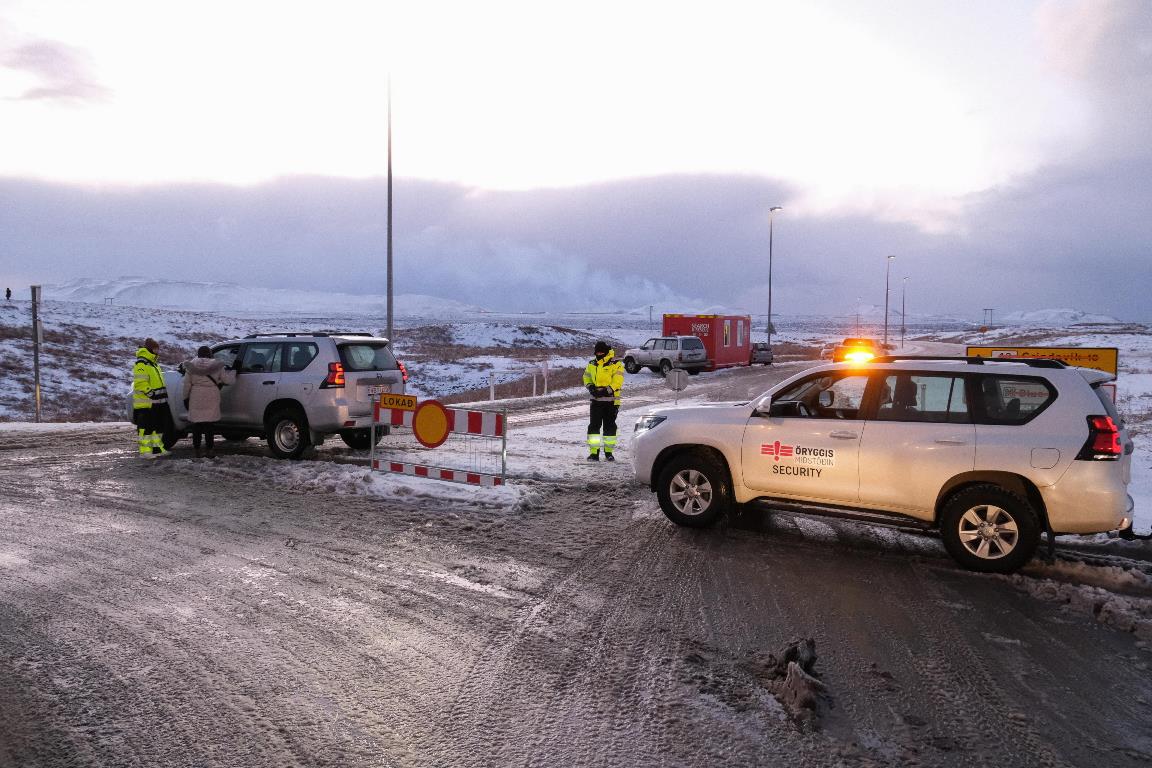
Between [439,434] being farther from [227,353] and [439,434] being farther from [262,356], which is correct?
[227,353]

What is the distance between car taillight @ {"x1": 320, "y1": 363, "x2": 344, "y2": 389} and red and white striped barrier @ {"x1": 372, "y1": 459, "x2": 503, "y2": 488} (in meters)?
1.55

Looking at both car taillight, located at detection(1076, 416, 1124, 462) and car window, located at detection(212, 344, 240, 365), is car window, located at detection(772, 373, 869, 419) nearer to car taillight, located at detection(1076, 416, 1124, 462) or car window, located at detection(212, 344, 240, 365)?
car taillight, located at detection(1076, 416, 1124, 462)

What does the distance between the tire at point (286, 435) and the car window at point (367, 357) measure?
105 cm

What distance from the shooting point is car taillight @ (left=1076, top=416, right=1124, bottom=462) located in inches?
253

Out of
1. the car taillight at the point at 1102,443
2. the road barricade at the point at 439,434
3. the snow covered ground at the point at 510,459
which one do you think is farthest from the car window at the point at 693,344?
the car taillight at the point at 1102,443

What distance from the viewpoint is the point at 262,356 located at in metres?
12.6

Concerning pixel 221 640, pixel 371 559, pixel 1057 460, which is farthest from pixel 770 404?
pixel 221 640

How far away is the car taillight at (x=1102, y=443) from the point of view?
6426 mm

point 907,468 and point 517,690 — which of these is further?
point 907,468

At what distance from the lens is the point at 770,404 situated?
7.93 meters

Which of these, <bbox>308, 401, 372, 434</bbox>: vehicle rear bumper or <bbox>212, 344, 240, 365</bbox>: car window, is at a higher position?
<bbox>212, 344, 240, 365</bbox>: car window

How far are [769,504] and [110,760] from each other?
578 cm

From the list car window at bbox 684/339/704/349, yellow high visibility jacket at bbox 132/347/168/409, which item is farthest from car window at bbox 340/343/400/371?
car window at bbox 684/339/704/349

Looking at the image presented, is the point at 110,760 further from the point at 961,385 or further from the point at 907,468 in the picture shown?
the point at 961,385
